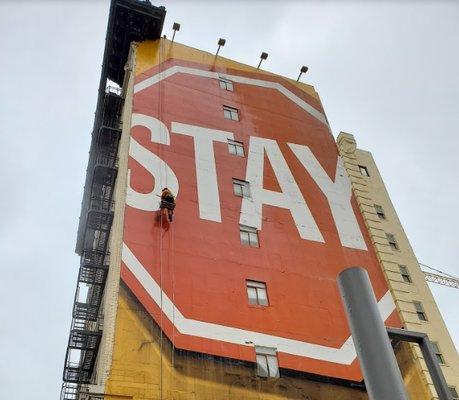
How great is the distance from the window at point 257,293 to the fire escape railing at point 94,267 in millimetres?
7146

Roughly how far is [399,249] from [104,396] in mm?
21057

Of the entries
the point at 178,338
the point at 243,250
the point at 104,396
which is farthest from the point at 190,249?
the point at 104,396

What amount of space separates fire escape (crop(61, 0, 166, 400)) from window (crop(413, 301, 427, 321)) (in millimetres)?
16913

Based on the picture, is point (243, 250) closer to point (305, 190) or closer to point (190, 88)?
point (305, 190)

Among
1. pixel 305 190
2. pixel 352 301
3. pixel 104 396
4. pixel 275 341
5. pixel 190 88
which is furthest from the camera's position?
pixel 190 88

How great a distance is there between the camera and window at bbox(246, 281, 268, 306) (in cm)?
2590

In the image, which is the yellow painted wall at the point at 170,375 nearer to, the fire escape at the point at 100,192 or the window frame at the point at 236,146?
the fire escape at the point at 100,192

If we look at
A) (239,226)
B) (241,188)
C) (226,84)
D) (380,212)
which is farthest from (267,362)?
(226,84)

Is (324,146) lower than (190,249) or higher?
higher

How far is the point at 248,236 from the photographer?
28.9 meters

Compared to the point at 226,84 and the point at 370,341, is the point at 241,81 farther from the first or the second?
the point at 370,341

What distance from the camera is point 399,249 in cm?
3422

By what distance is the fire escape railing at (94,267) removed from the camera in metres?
27.1

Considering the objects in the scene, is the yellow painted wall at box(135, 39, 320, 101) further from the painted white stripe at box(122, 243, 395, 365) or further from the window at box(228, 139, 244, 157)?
the painted white stripe at box(122, 243, 395, 365)
